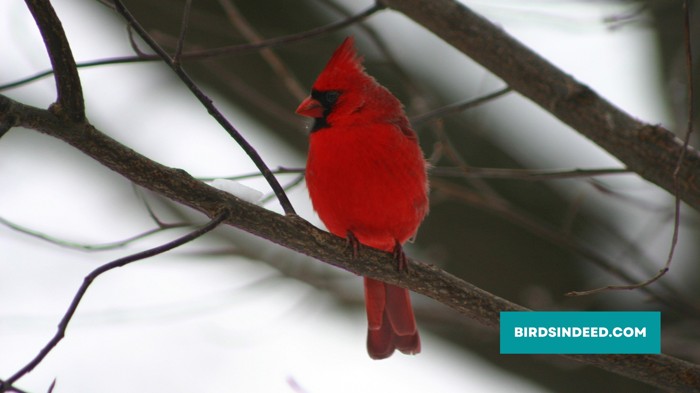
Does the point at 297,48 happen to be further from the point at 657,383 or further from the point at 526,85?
the point at 657,383

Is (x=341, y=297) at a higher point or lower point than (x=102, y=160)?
higher

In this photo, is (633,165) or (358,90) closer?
(633,165)

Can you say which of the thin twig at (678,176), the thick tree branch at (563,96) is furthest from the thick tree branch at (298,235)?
the thick tree branch at (563,96)

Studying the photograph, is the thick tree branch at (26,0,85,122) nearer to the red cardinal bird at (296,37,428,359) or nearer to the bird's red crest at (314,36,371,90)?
the red cardinal bird at (296,37,428,359)

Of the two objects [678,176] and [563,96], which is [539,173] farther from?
[678,176]

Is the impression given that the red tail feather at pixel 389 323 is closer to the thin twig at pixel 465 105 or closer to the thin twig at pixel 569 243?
the thin twig at pixel 569 243

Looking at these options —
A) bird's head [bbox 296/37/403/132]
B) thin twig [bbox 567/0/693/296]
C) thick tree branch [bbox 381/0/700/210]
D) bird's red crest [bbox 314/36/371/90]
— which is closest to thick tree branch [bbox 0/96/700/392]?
thin twig [bbox 567/0/693/296]

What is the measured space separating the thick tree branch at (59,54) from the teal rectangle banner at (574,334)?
1084mm

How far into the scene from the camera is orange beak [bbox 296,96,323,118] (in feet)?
9.29

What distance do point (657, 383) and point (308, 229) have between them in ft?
2.95

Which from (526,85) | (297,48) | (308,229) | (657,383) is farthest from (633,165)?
(297,48)

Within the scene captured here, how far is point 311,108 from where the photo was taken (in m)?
2.85

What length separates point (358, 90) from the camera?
9.48 ft

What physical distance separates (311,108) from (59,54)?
131 cm
